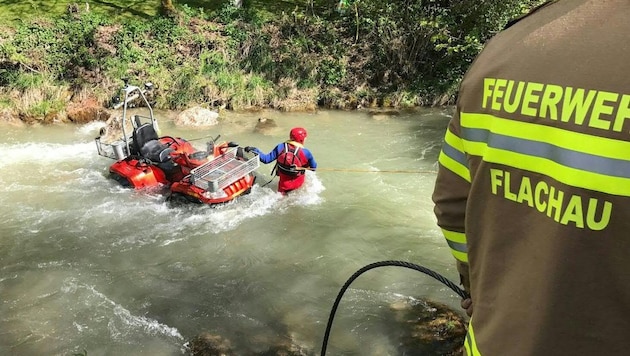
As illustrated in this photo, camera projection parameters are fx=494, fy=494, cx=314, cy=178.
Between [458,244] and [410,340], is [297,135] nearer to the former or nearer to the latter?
[410,340]

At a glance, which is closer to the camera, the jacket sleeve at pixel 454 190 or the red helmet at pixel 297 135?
the jacket sleeve at pixel 454 190

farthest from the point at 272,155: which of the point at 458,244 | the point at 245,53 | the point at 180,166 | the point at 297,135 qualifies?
the point at 245,53

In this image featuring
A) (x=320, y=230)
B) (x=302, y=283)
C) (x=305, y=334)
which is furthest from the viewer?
(x=320, y=230)

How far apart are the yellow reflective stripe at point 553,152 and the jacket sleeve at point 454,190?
12cm

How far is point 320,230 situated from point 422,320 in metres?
2.29

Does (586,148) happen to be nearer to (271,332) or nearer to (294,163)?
(271,332)

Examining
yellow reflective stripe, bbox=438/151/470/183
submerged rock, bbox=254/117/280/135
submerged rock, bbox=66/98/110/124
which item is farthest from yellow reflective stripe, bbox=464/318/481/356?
submerged rock, bbox=66/98/110/124

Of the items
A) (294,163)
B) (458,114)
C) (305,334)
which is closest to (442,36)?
(294,163)

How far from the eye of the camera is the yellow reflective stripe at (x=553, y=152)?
96 centimetres

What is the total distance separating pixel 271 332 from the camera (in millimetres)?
5027

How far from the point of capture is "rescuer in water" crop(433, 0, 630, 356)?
0.98 meters

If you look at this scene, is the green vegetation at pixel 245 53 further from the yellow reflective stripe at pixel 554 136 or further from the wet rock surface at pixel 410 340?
the yellow reflective stripe at pixel 554 136

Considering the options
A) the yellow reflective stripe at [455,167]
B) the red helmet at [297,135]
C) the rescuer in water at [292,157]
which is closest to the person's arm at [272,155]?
the rescuer in water at [292,157]

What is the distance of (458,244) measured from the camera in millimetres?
1589
